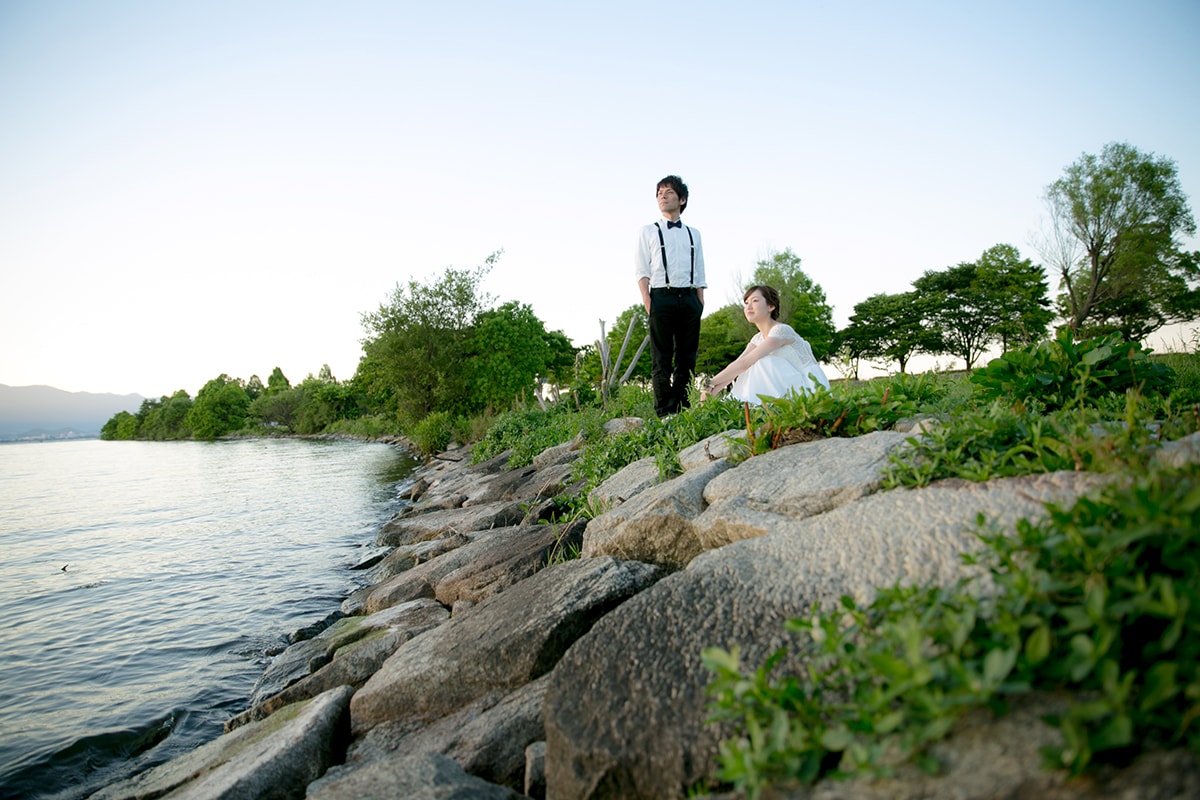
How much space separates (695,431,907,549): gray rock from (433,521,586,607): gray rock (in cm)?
169

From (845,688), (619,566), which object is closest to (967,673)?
(845,688)

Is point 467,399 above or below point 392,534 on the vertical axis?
above

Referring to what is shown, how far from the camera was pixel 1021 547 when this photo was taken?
1965 millimetres

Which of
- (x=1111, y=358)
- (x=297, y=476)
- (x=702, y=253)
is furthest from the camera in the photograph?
(x=297, y=476)

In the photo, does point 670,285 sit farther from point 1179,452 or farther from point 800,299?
point 800,299

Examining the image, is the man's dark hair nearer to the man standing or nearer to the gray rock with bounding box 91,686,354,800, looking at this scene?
the man standing

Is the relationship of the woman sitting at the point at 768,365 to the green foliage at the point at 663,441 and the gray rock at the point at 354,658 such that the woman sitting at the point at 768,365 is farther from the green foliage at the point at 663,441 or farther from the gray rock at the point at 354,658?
the gray rock at the point at 354,658

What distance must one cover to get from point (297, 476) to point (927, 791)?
26395mm

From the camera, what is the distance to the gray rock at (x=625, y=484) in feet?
17.4

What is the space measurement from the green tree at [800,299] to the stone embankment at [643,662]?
4602 cm

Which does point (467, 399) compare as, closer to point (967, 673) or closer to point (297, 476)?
point (297, 476)

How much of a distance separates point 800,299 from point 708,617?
55171 millimetres

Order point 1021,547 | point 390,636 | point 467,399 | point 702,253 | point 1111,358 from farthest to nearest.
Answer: point 467,399
point 702,253
point 390,636
point 1111,358
point 1021,547

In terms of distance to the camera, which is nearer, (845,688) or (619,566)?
(845,688)
